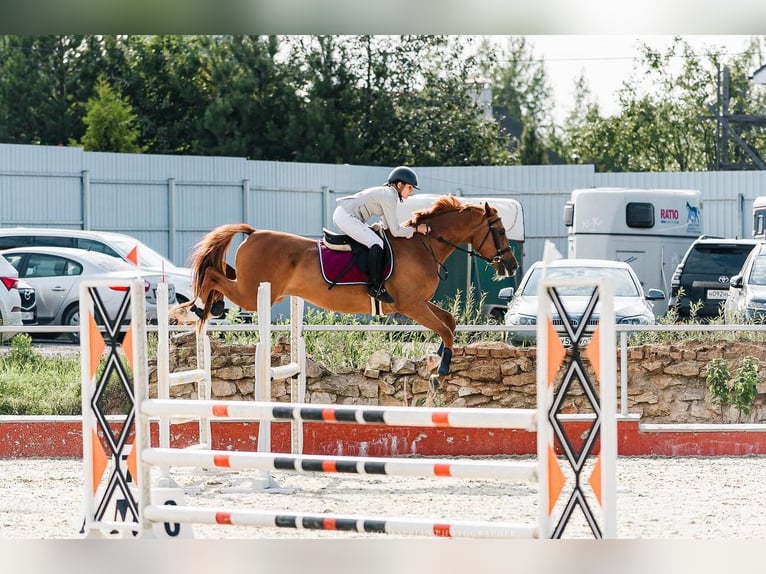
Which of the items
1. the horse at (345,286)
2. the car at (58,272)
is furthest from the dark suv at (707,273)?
the horse at (345,286)

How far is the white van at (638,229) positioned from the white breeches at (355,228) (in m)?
11.5

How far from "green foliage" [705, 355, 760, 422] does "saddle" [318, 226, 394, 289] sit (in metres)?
3.04

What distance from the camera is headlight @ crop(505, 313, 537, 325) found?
1423 cm

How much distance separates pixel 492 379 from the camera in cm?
1115

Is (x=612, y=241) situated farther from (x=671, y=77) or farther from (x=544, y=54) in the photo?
(x=544, y=54)

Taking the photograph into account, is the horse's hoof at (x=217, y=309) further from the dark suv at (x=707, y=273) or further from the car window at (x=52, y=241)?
the car window at (x=52, y=241)

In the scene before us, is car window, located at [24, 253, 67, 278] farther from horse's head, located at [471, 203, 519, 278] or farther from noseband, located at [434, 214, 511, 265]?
horse's head, located at [471, 203, 519, 278]

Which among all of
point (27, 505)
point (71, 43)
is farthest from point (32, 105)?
point (27, 505)

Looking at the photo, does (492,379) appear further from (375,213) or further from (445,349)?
(375,213)

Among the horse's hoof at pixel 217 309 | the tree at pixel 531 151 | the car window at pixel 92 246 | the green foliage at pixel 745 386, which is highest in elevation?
the tree at pixel 531 151

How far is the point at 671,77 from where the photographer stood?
48281 mm

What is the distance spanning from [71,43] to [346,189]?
17953 mm

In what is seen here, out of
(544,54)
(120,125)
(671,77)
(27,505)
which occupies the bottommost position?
(27,505)

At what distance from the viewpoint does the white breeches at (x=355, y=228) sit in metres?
10.2
